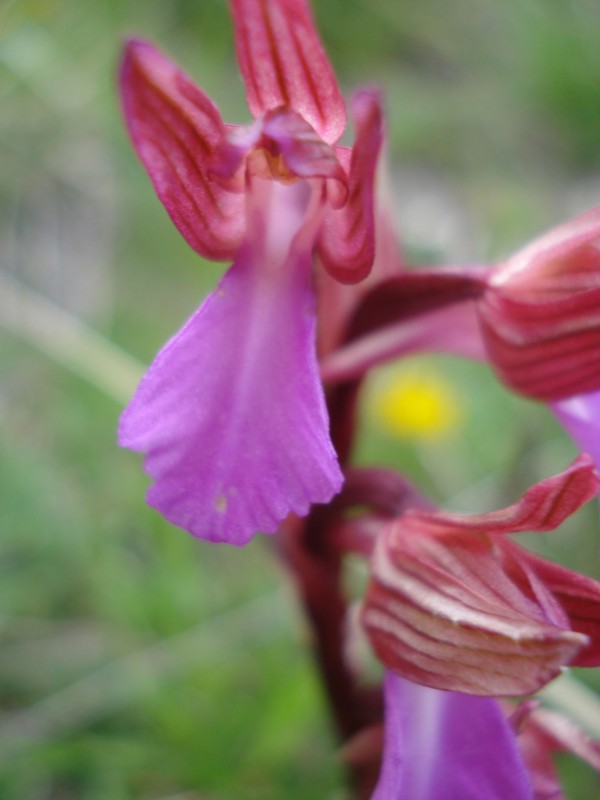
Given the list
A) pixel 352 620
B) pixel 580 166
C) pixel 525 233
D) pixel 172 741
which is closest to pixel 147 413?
pixel 352 620

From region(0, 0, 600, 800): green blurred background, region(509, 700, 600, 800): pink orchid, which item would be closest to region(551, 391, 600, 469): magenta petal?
region(509, 700, 600, 800): pink orchid

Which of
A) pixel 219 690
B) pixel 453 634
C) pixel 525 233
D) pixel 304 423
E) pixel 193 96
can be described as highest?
pixel 193 96

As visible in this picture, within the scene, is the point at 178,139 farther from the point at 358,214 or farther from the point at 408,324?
the point at 408,324

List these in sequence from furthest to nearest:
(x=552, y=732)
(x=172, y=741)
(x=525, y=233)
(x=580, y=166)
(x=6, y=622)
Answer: (x=580, y=166)
(x=525, y=233)
(x=6, y=622)
(x=172, y=741)
(x=552, y=732)

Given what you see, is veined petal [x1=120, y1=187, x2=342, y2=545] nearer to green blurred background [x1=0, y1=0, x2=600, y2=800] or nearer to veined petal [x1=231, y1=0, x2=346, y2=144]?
veined petal [x1=231, y1=0, x2=346, y2=144]

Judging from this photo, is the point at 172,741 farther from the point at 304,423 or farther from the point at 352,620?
the point at 304,423

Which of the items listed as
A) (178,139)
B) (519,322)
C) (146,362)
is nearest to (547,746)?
(519,322)
